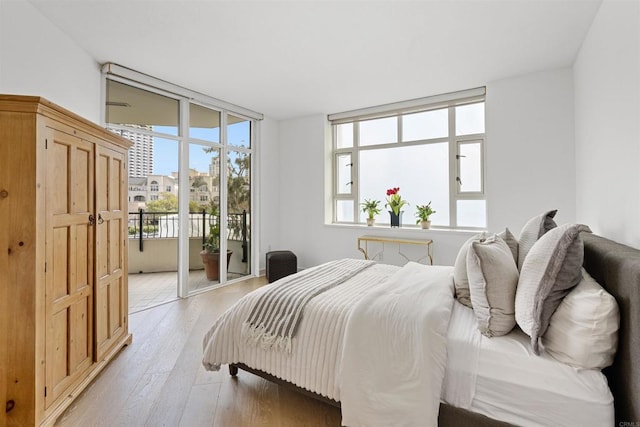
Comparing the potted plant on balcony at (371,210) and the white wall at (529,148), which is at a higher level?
the white wall at (529,148)

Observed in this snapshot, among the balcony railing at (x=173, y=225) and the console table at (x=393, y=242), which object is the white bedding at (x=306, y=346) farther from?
the balcony railing at (x=173, y=225)

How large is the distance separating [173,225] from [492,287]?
4.45m

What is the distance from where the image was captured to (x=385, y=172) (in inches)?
183

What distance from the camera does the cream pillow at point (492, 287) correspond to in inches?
54.1

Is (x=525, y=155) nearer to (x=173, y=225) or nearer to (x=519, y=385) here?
(x=519, y=385)

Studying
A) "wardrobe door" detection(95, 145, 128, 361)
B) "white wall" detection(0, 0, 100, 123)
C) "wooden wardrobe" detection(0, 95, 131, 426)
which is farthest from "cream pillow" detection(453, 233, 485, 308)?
"white wall" detection(0, 0, 100, 123)

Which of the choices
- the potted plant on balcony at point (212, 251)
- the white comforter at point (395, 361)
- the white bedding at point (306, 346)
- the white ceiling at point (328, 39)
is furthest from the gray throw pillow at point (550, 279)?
the potted plant on balcony at point (212, 251)

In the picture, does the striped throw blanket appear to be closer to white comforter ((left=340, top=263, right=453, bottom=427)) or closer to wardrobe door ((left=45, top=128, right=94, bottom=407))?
white comforter ((left=340, top=263, right=453, bottom=427))

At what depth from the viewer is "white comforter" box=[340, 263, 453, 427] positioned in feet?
4.29

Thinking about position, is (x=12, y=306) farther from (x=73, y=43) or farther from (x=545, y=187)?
(x=545, y=187)

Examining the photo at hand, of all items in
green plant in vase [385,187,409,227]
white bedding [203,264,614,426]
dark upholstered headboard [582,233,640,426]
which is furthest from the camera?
green plant in vase [385,187,409,227]

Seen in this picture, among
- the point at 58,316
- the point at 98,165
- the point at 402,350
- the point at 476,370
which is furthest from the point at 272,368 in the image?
the point at 98,165

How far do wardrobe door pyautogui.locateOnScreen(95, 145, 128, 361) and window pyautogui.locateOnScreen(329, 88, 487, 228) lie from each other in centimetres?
323

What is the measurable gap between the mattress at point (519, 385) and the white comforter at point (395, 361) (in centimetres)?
8
